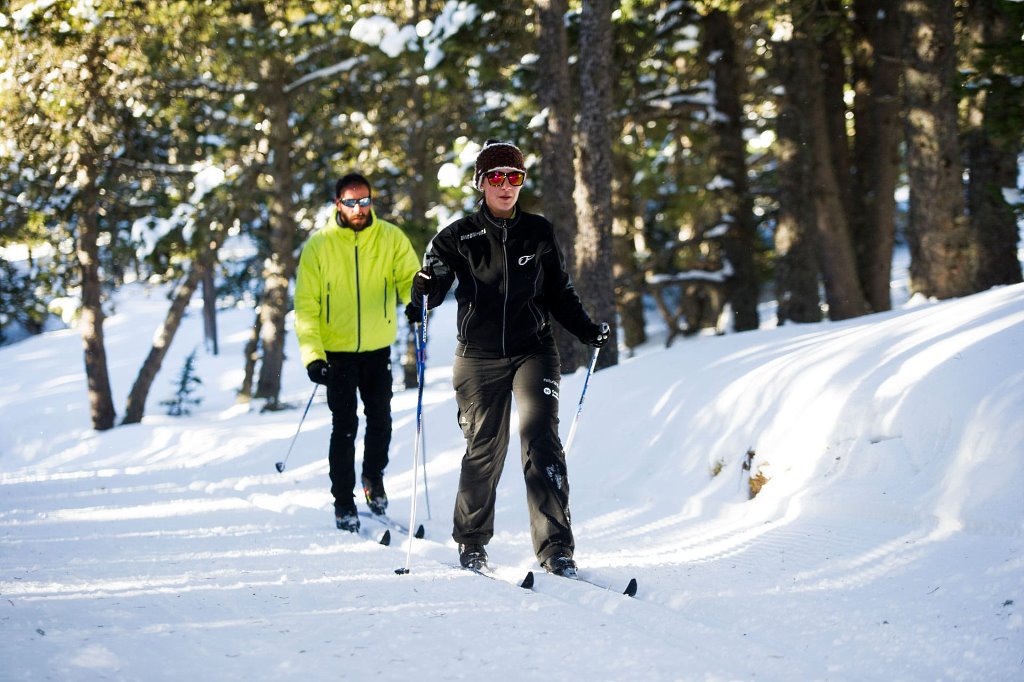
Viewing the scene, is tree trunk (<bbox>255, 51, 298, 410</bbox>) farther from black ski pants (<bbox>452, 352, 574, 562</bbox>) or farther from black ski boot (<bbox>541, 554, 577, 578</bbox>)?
black ski boot (<bbox>541, 554, 577, 578</bbox>)

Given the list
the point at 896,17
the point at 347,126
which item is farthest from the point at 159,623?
the point at 347,126

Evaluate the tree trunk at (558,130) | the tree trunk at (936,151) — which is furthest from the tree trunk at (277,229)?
the tree trunk at (936,151)

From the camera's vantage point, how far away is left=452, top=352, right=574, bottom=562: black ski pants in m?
5.05

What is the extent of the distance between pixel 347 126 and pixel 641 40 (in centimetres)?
665

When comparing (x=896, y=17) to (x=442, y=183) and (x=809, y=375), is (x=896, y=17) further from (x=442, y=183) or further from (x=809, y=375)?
(x=809, y=375)

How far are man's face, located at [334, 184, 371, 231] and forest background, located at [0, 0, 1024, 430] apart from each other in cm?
538

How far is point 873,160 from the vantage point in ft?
52.0

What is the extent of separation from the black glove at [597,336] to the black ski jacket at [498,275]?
7.3 inches

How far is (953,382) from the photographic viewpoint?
5.54 meters

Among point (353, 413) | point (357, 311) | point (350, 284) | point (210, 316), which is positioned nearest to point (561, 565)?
point (353, 413)

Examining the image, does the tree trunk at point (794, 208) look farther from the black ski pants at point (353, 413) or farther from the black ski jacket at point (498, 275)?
the black ski jacket at point (498, 275)

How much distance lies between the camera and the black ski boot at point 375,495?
7023mm

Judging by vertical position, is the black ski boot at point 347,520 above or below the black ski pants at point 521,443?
below

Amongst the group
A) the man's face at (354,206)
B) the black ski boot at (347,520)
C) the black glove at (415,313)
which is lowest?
the black ski boot at (347,520)
